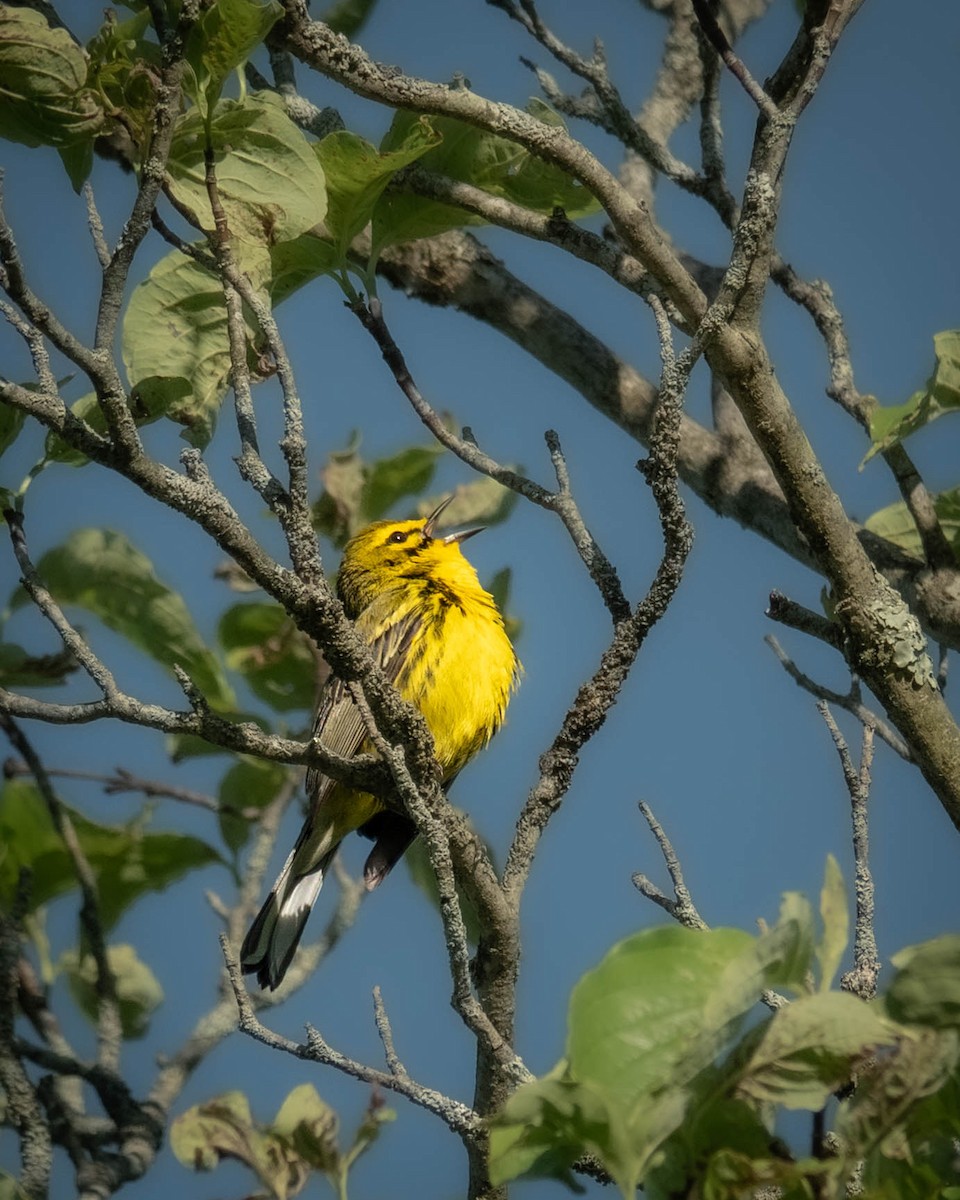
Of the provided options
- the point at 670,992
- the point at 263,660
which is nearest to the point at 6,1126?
the point at 263,660

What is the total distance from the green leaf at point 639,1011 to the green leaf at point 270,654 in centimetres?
355

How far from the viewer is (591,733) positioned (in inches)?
133

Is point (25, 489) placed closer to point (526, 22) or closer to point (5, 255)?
point (5, 255)

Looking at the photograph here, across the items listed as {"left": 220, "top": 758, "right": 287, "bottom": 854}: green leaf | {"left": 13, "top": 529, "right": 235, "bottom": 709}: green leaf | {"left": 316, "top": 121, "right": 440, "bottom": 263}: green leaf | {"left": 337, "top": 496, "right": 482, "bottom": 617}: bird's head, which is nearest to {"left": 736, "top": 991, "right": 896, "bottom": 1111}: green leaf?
{"left": 316, "top": 121, "right": 440, "bottom": 263}: green leaf

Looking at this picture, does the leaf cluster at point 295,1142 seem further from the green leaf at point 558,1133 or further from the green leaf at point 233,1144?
the green leaf at point 558,1133

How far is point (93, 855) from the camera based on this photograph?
15.8 ft

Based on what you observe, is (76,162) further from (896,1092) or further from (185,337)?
(896,1092)

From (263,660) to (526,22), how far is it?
2225mm

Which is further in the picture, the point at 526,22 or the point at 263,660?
the point at 263,660

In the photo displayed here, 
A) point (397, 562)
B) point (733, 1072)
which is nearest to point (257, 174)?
point (733, 1072)

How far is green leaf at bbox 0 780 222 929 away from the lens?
15.1ft

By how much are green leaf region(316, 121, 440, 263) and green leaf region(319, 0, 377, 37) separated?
1.47m

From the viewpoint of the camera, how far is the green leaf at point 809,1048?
1595 mm

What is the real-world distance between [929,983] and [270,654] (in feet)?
12.4
